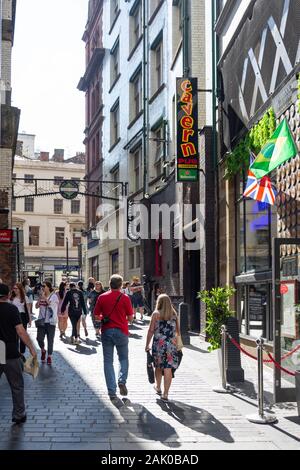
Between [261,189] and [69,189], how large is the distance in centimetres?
1927

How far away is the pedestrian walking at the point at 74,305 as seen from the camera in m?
15.8

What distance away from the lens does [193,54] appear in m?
19.0

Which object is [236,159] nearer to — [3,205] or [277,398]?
[277,398]

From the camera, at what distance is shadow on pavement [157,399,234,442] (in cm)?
694

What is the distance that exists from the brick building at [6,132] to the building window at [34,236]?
43.4 metres

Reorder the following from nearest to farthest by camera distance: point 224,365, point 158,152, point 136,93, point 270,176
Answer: point 224,365 → point 270,176 → point 158,152 → point 136,93

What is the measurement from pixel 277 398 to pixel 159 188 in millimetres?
16290

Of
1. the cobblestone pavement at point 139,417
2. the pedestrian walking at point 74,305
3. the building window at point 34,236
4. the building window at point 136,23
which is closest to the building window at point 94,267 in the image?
the building window at point 136,23

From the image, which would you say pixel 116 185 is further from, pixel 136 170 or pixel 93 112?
pixel 93 112

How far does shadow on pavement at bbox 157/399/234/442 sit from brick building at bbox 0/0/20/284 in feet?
50.7

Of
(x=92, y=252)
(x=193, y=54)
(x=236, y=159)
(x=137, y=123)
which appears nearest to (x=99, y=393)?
(x=236, y=159)

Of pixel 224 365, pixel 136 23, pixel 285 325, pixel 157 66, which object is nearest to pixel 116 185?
pixel 136 23

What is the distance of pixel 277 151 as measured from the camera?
31.9ft
